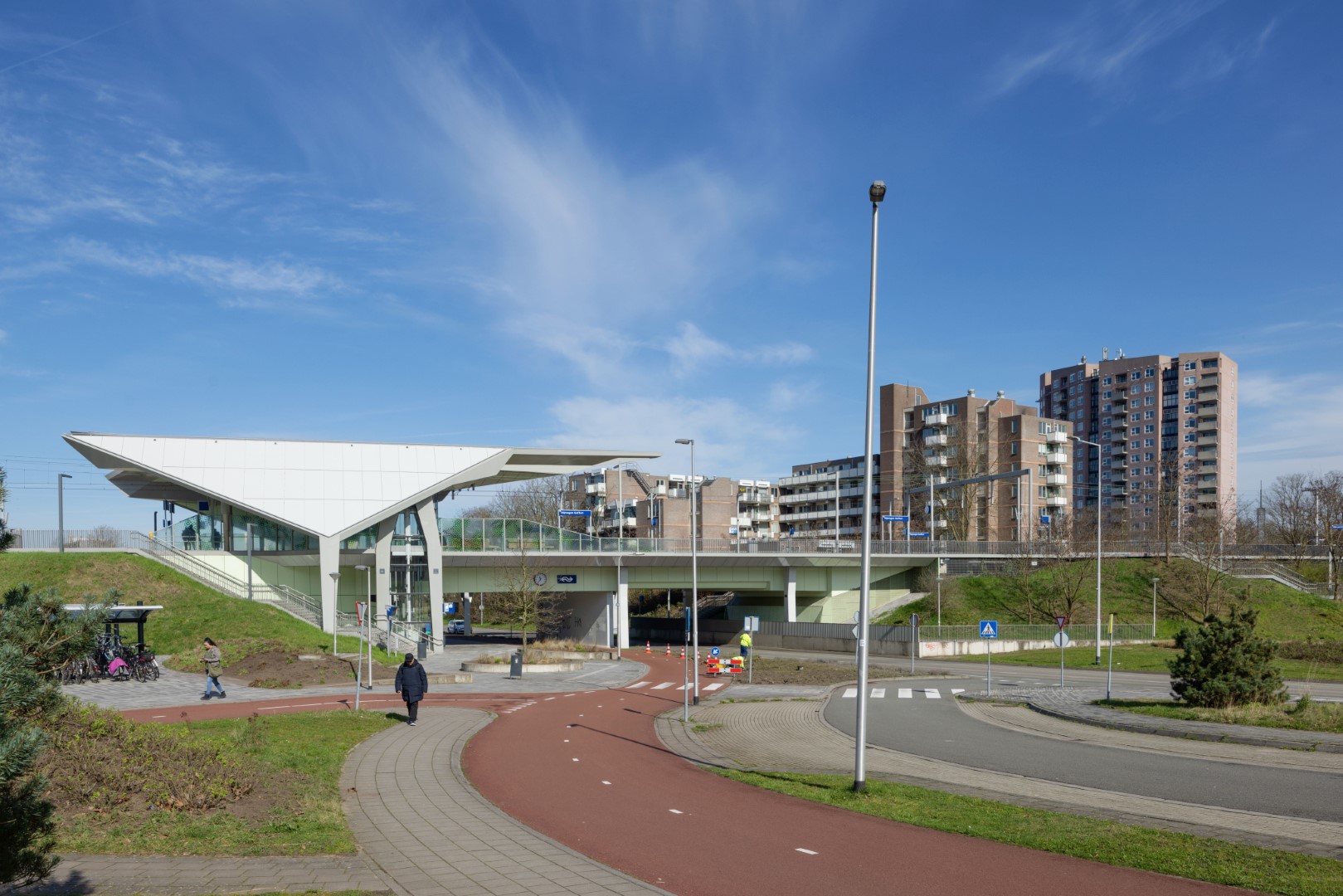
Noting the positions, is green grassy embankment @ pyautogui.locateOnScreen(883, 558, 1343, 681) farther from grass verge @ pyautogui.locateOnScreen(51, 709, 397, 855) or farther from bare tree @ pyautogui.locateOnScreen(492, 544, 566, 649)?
grass verge @ pyautogui.locateOnScreen(51, 709, 397, 855)

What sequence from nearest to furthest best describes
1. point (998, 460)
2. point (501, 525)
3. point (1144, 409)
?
point (501, 525), point (998, 460), point (1144, 409)

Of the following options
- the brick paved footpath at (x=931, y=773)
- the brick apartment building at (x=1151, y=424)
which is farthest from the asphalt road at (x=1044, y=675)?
the brick apartment building at (x=1151, y=424)

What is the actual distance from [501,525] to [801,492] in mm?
72507

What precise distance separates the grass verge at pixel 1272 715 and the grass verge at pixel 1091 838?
36.2 ft

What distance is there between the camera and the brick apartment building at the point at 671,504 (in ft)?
312

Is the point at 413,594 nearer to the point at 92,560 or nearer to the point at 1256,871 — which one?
the point at 92,560

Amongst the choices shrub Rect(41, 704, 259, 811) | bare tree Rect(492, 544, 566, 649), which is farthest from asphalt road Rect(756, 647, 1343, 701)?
shrub Rect(41, 704, 259, 811)

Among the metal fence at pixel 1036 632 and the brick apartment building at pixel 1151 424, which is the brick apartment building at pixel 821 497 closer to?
the brick apartment building at pixel 1151 424

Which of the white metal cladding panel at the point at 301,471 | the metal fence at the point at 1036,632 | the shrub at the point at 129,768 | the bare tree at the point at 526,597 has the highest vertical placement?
the white metal cladding panel at the point at 301,471

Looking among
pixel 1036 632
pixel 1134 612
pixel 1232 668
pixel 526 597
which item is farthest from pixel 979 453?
pixel 1232 668

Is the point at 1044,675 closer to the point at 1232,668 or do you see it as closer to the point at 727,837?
the point at 1232,668

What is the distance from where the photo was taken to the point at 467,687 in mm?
31656

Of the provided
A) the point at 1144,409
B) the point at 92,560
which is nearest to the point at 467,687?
the point at 92,560

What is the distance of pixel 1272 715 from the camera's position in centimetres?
2109
